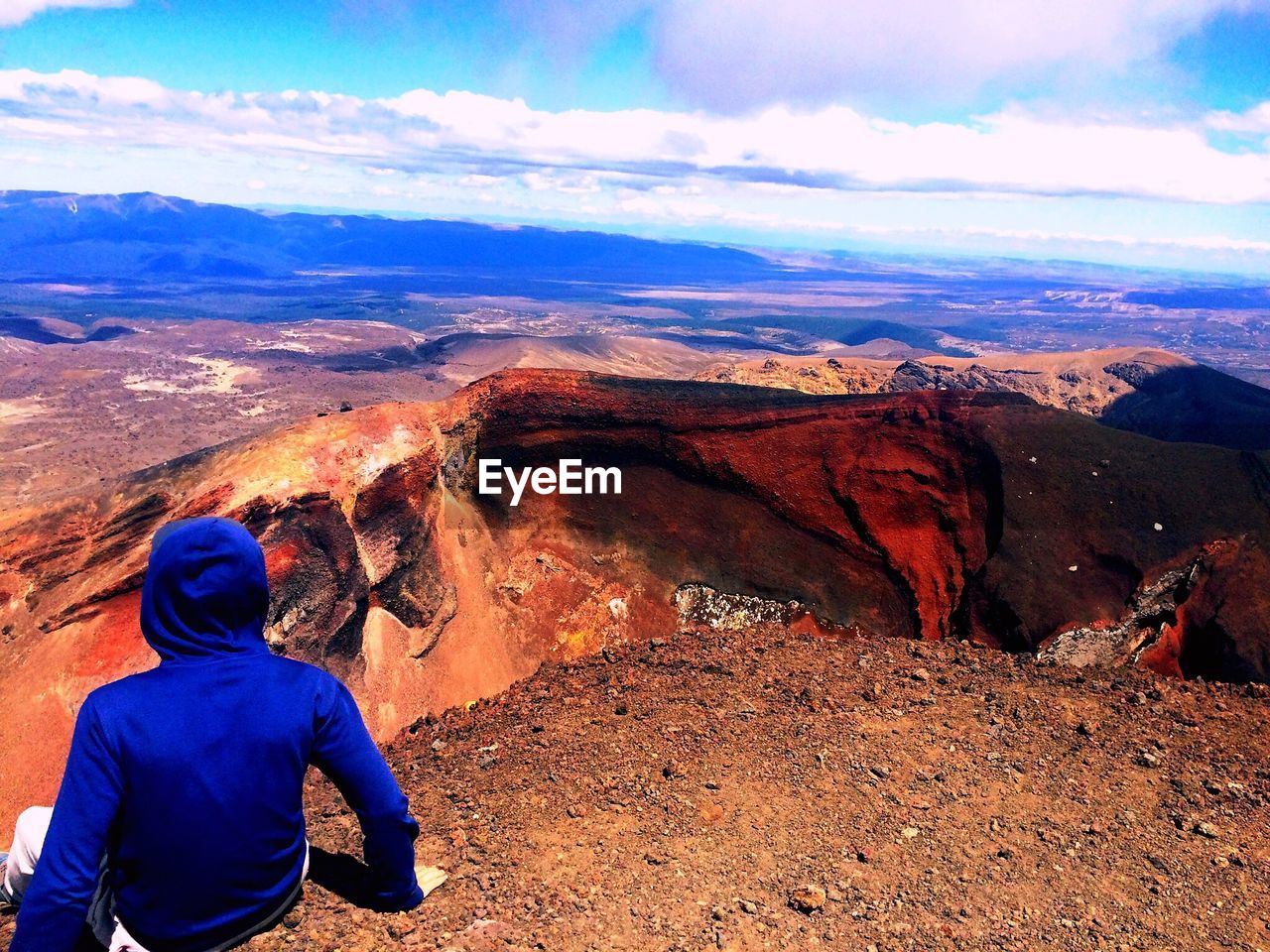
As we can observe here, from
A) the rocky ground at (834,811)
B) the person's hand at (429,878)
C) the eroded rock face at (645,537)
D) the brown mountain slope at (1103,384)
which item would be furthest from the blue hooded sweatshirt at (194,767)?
the brown mountain slope at (1103,384)

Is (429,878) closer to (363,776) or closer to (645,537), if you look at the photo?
(363,776)

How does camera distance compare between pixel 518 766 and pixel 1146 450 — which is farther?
pixel 1146 450

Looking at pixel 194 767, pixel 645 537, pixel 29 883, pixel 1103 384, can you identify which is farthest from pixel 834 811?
pixel 1103 384

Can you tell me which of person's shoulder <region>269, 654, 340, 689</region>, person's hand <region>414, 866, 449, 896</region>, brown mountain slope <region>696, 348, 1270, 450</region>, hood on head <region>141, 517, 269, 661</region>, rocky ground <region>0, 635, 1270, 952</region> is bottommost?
rocky ground <region>0, 635, 1270, 952</region>

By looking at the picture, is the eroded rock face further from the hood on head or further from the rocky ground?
the hood on head

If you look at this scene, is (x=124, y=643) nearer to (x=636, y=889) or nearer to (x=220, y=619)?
(x=636, y=889)

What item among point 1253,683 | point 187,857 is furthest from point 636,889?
point 1253,683

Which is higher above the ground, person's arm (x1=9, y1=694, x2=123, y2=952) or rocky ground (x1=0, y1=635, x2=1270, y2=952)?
person's arm (x1=9, y1=694, x2=123, y2=952)

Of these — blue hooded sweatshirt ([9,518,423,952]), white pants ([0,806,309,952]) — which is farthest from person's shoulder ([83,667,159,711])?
white pants ([0,806,309,952])
